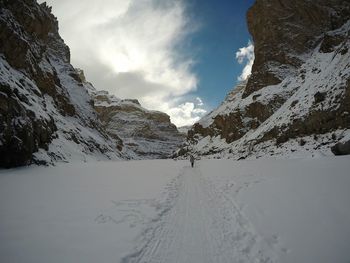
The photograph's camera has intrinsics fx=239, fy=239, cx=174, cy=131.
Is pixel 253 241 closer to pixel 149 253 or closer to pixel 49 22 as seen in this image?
pixel 149 253

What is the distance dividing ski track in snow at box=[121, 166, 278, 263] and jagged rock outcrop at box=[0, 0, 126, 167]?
1677 centimetres

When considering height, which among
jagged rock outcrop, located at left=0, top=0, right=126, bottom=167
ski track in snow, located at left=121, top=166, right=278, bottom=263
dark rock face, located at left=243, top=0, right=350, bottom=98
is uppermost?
dark rock face, located at left=243, top=0, right=350, bottom=98

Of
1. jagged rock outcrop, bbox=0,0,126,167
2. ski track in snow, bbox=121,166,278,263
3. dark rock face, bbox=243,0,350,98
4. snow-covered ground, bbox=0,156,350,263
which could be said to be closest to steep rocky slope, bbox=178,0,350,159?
dark rock face, bbox=243,0,350,98

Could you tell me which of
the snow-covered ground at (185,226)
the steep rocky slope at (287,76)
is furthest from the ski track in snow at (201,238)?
the steep rocky slope at (287,76)

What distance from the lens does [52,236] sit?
5566mm

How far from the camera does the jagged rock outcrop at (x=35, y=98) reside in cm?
2002

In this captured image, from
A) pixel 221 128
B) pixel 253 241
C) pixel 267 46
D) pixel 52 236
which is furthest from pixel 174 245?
pixel 221 128

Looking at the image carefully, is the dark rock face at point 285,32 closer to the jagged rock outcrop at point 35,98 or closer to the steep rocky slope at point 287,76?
the steep rocky slope at point 287,76

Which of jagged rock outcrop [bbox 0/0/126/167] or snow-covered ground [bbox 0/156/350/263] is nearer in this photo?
snow-covered ground [bbox 0/156/350/263]

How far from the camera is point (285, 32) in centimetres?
8200

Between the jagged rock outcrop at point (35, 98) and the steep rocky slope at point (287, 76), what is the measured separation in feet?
93.9

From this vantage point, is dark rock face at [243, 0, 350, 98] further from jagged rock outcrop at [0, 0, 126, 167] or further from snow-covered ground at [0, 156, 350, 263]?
snow-covered ground at [0, 156, 350, 263]

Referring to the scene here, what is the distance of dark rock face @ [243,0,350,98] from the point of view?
256 ft

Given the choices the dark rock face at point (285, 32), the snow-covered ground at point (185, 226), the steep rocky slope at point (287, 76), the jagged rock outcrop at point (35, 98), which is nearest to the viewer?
the snow-covered ground at point (185, 226)
